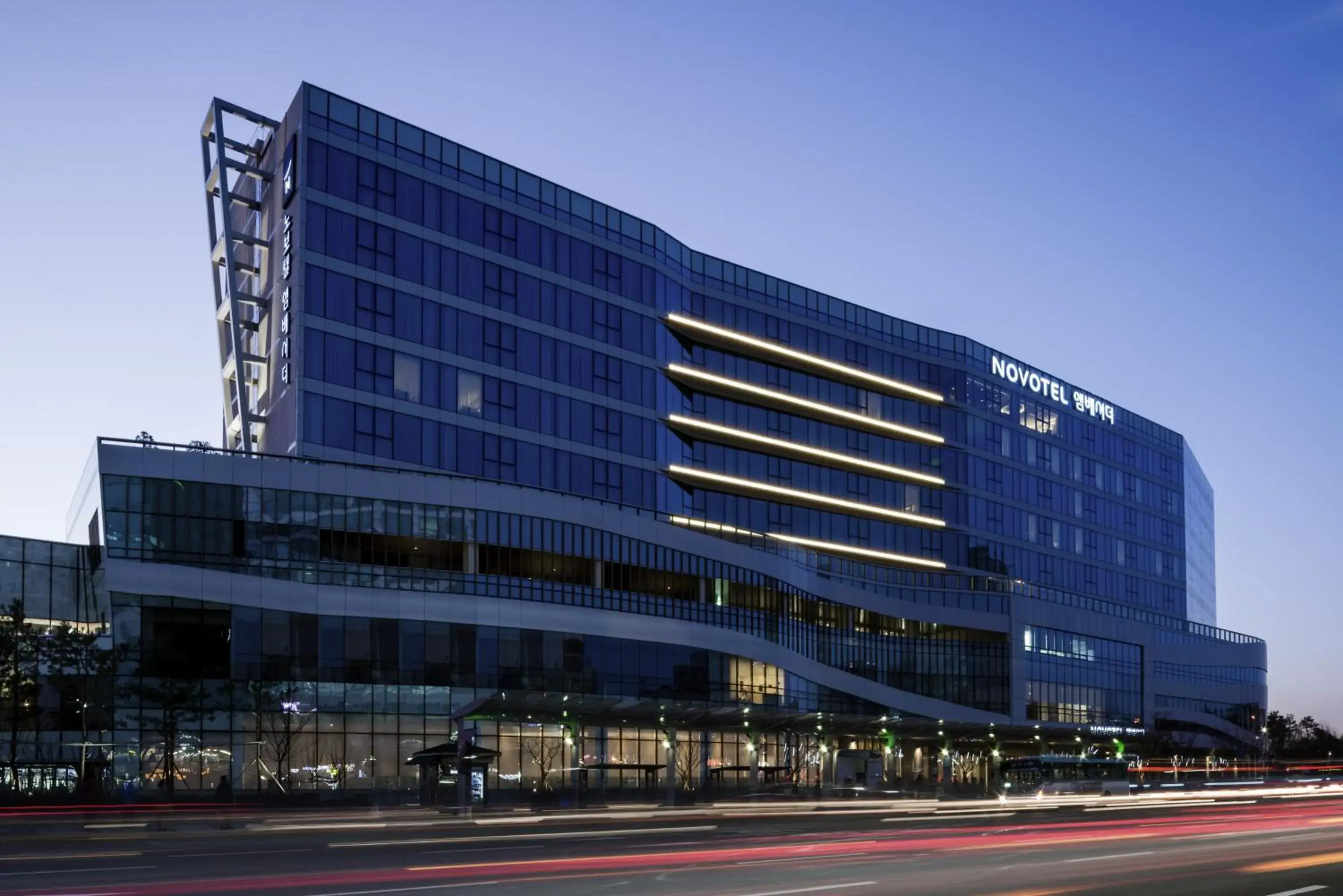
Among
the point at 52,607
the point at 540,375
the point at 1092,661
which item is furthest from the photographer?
the point at 1092,661

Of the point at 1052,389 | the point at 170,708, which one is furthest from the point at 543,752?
the point at 1052,389

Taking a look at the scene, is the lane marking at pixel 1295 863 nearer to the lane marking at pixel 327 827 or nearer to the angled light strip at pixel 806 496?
the lane marking at pixel 327 827

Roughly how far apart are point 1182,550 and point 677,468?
8075 centimetres

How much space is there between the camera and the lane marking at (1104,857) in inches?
1159

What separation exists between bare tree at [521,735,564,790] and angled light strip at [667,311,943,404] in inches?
1296

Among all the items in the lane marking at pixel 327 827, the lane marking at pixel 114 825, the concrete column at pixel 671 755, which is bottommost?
the concrete column at pixel 671 755

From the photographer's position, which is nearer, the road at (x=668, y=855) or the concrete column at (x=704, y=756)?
the road at (x=668, y=855)

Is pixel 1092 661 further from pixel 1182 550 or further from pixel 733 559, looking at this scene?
pixel 733 559

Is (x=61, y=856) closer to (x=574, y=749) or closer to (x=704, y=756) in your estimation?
(x=574, y=749)

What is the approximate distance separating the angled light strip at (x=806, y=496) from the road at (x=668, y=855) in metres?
50.7

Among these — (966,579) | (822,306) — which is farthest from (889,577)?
(822,306)

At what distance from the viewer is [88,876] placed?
25.0 metres

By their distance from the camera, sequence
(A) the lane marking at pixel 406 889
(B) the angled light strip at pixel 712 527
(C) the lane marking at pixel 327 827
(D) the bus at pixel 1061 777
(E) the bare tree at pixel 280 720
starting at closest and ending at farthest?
1. (A) the lane marking at pixel 406 889
2. (C) the lane marking at pixel 327 827
3. (E) the bare tree at pixel 280 720
4. (D) the bus at pixel 1061 777
5. (B) the angled light strip at pixel 712 527

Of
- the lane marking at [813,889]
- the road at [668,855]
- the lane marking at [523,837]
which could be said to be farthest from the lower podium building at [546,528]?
the lane marking at [813,889]
